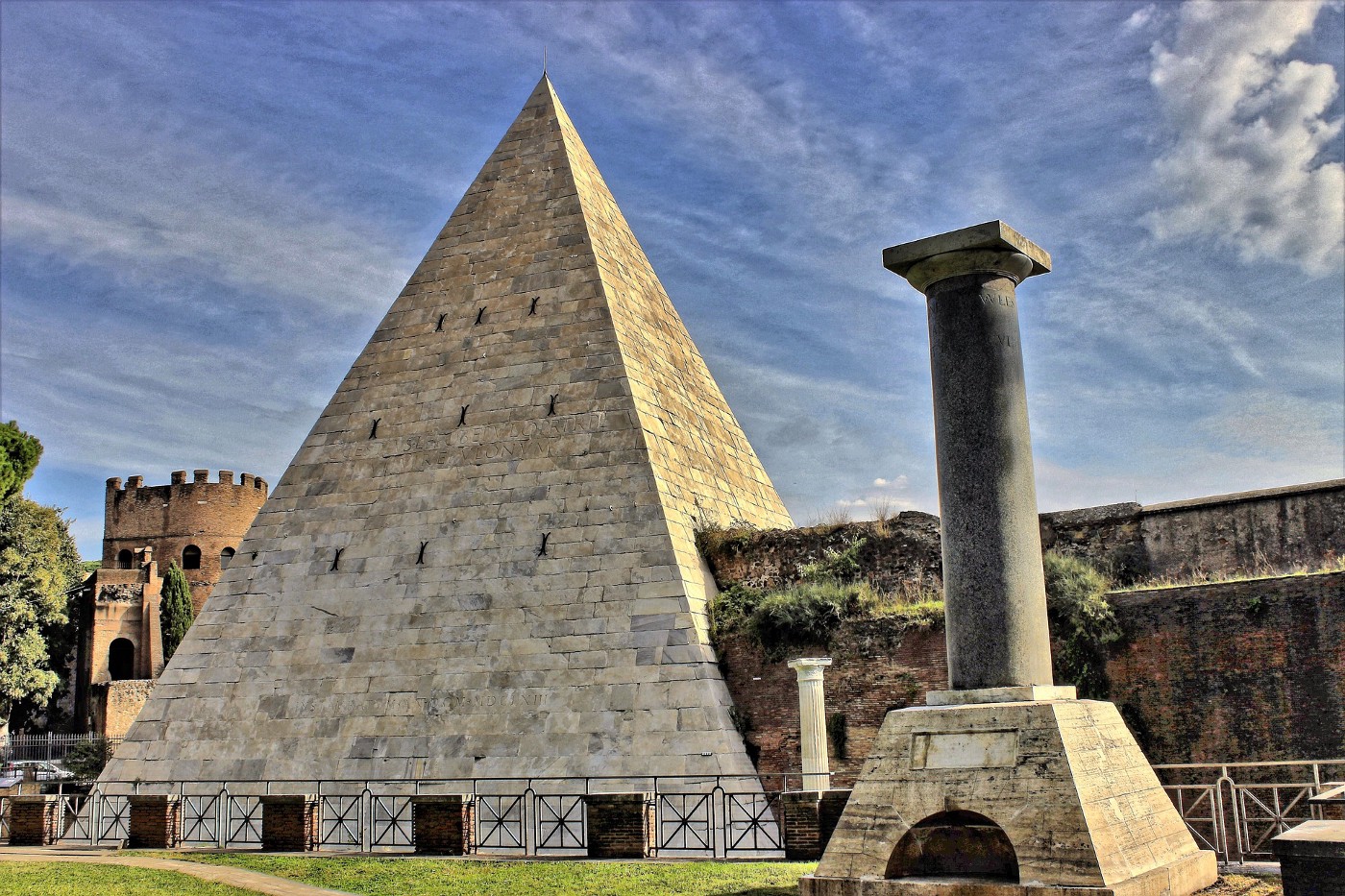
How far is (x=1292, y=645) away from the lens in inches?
466

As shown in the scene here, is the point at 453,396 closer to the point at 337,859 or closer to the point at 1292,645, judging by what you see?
the point at 337,859

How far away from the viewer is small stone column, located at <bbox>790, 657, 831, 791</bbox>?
1324 cm

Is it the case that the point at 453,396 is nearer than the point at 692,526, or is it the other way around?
the point at 692,526

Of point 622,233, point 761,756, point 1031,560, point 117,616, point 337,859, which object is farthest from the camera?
point 117,616

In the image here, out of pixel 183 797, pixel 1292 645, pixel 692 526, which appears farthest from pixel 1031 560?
pixel 183 797

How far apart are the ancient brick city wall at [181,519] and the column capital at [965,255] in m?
42.6

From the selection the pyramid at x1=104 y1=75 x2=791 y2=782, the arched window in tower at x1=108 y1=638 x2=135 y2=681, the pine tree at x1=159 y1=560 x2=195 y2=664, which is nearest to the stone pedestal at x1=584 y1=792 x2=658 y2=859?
the pyramid at x1=104 y1=75 x2=791 y2=782

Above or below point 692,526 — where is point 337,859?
below

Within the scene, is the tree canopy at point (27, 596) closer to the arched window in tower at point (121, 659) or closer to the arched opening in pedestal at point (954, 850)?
the arched window in tower at point (121, 659)

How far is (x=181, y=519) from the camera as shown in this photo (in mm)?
46469

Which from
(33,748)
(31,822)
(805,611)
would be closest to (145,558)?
(33,748)

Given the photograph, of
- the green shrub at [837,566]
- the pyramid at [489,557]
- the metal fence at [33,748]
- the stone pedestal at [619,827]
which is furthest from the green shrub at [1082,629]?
the metal fence at [33,748]

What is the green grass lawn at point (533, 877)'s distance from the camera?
907cm

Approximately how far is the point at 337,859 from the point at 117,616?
3276 cm
